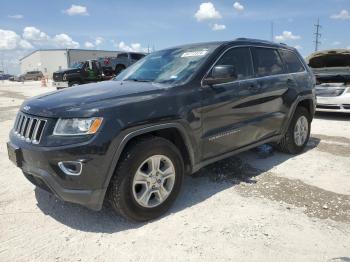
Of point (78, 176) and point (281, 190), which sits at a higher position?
point (78, 176)

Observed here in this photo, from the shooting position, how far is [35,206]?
13.6 feet

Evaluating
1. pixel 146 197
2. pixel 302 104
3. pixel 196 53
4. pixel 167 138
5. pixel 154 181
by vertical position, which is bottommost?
pixel 146 197

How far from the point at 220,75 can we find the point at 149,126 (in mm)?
1082

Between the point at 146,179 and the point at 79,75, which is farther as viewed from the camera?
the point at 79,75

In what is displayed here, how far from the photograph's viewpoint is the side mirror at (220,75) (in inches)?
160

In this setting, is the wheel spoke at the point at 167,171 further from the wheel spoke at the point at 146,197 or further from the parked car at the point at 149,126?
the wheel spoke at the point at 146,197

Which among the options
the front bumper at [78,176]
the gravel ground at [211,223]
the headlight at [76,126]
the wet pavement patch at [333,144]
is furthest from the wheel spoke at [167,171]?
the wet pavement patch at [333,144]

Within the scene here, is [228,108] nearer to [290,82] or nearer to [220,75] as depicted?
[220,75]

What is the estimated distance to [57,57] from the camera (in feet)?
262

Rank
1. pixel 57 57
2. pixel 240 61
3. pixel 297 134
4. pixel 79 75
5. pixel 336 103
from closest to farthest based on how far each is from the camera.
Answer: pixel 240 61, pixel 297 134, pixel 336 103, pixel 79 75, pixel 57 57

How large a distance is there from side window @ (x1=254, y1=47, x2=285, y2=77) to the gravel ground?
141cm

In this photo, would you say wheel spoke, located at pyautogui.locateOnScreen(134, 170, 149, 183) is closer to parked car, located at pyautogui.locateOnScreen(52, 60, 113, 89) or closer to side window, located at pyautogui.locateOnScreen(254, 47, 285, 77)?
side window, located at pyautogui.locateOnScreen(254, 47, 285, 77)

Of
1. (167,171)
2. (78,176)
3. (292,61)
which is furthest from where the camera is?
(292,61)

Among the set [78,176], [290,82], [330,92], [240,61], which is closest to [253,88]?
Result: [240,61]
